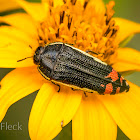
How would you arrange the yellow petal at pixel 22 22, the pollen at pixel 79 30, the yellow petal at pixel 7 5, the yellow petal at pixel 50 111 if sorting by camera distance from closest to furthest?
the yellow petal at pixel 50 111
the pollen at pixel 79 30
the yellow petal at pixel 22 22
the yellow petal at pixel 7 5

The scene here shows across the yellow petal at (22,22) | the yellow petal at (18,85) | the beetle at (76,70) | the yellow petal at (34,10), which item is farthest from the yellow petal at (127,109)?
the yellow petal at (34,10)

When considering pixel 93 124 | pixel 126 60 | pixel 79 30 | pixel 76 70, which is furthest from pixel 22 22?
pixel 93 124

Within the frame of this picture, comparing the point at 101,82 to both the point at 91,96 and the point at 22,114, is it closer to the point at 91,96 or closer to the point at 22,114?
the point at 91,96

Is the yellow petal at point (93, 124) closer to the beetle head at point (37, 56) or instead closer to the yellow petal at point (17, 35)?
the beetle head at point (37, 56)

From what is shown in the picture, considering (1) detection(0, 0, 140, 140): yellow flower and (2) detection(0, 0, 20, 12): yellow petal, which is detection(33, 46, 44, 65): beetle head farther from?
(2) detection(0, 0, 20, 12): yellow petal

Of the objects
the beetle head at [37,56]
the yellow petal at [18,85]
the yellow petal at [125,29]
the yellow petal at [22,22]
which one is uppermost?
the yellow petal at [125,29]

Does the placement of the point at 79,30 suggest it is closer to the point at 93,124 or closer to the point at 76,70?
the point at 76,70

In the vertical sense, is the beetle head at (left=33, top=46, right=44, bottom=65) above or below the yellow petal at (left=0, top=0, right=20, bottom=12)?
above

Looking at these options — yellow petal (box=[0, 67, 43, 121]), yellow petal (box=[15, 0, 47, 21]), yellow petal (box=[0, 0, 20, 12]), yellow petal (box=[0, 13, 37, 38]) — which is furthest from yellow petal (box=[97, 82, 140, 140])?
yellow petal (box=[0, 0, 20, 12])
